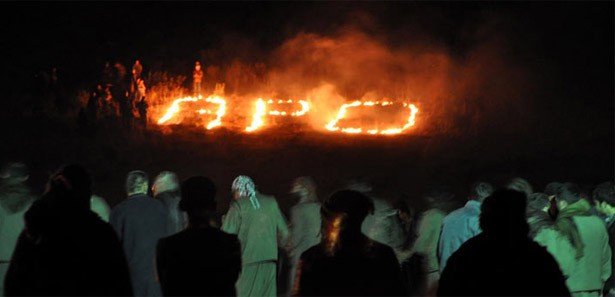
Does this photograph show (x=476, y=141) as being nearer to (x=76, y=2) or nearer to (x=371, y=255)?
(x=76, y=2)

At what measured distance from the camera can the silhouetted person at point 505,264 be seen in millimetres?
4441

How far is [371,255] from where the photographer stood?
4.74 meters

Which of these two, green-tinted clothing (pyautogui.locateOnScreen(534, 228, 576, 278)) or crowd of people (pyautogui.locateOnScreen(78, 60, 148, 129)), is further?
crowd of people (pyautogui.locateOnScreen(78, 60, 148, 129))

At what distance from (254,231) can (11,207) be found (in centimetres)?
224

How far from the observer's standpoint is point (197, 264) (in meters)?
5.21

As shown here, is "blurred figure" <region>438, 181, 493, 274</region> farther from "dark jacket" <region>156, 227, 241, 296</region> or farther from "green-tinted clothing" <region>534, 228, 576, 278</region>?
"dark jacket" <region>156, 227, 241, 296</region>

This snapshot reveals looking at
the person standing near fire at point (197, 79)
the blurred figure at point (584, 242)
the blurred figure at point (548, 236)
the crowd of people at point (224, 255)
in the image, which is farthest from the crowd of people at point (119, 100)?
the crowd of people at point (224, 255)

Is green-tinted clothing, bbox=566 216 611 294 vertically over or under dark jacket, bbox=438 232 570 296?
under

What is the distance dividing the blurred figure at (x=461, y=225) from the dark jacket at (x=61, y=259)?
4.44 metres

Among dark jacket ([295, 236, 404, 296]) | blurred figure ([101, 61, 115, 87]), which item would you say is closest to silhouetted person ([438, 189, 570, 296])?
dark jacket ([295, 236, 404, 296])

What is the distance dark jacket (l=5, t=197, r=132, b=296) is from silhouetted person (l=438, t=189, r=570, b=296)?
1.75 meters

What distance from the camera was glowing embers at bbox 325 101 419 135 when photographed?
25094 mm

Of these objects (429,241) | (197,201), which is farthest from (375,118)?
(197,201)

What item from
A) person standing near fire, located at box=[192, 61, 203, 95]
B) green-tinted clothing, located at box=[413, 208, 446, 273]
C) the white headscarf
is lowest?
green-tinted clothing, located at box=[413, 208, 446, 273]
